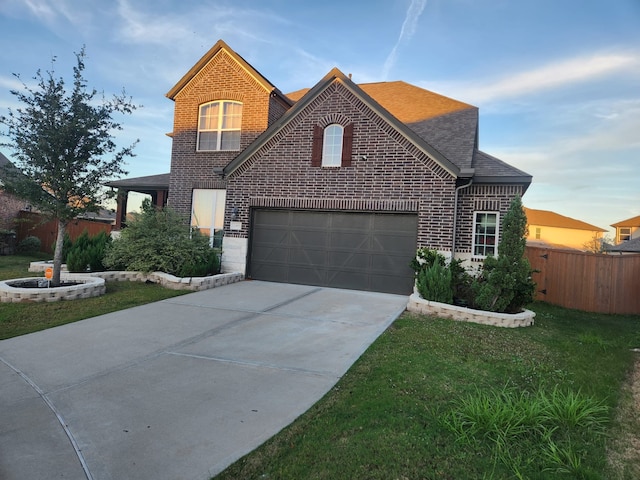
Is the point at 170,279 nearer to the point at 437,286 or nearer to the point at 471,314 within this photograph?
the point at 437,286

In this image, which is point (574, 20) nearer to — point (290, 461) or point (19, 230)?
point (290, 461)

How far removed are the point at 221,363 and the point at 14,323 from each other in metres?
4.69

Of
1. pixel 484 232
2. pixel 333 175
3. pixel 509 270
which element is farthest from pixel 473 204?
pixel 333 175

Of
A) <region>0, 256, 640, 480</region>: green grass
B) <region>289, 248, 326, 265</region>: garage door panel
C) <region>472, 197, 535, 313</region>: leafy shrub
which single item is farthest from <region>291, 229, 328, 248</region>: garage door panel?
<region>0, 256, 640, 480</region>: green grass

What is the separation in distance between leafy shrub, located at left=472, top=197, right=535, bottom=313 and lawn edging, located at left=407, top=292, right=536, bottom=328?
0.31 meters

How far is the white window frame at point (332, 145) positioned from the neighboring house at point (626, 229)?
4234cm

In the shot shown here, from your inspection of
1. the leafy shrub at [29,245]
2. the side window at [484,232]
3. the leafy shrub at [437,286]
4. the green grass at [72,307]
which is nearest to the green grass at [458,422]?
the leafy shrub at [437,286]

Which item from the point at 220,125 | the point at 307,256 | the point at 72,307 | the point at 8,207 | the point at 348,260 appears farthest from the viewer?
the point at 8,207

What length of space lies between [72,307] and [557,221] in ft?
200

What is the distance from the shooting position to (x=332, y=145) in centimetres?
1188

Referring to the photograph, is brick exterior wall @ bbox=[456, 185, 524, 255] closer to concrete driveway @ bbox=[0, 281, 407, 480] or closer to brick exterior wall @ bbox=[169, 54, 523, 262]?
brick exterior wall @ bbox=[169, 54, 523, 262]

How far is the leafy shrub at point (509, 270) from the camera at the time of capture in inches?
324

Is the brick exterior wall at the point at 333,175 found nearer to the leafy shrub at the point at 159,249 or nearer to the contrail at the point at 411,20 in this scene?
the leafy shrub at the point at 159,249

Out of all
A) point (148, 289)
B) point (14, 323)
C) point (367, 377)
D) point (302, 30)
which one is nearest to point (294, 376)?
point (367, 377)
